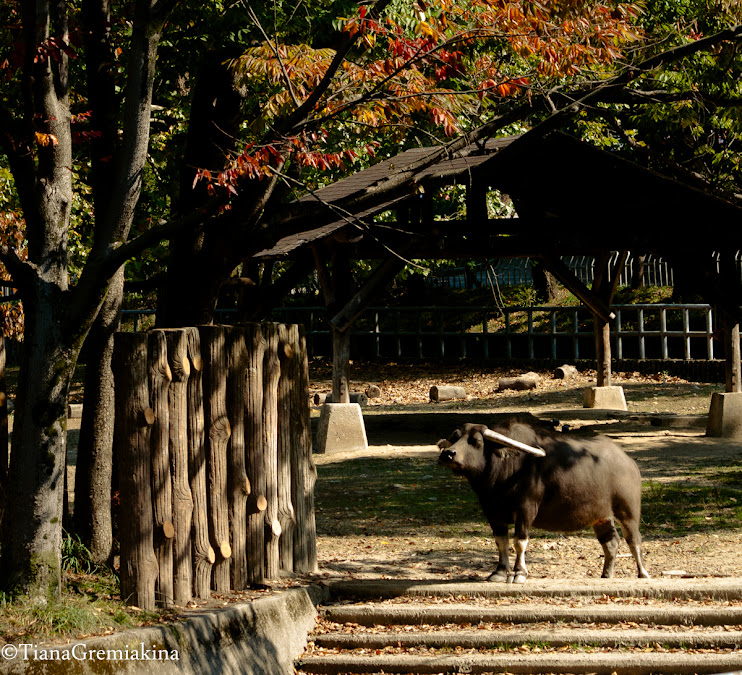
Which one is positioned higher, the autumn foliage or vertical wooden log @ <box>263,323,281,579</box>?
the autumn foliage

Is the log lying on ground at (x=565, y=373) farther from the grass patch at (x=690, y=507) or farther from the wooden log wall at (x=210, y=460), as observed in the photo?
the wooden log wall at (x=210, y=460)

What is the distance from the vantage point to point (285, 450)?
664 cm

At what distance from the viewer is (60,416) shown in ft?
18.1

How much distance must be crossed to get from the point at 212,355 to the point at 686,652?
3418 millimetres

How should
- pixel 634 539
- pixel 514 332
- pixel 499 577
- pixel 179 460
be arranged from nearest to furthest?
pixel 179 460, pixel 499 577, pixel 634 539, pixel 514 332

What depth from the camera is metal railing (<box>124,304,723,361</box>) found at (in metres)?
23.9

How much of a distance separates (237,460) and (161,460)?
25.5 inches

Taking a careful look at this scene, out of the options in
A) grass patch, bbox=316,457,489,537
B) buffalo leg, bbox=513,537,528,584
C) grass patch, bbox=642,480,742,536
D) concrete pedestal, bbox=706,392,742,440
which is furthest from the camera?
concrete pedestal, bbox=706,392,742,440

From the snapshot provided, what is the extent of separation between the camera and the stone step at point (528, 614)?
19.4 feet

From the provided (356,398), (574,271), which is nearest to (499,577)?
(356,398)

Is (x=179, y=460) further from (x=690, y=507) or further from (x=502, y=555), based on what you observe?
(x=690, y=507)

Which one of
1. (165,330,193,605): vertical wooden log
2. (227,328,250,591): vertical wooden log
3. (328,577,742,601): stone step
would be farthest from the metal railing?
(165,330,193,605): vertical wooden log

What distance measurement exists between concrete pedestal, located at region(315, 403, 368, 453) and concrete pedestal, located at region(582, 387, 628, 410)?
6.07m

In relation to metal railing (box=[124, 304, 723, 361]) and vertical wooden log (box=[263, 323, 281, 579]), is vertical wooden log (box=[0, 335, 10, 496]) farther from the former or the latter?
metal railing (box=[124, 304, 723, 361])
